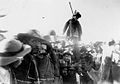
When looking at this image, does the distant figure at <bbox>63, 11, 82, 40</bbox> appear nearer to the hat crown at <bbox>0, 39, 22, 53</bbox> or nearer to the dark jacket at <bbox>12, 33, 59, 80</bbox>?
→ the dark jacket at <bbox>12, 33, 59, 80</bbox>

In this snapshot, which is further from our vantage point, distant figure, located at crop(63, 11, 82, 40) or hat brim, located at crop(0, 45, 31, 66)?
distant figure, located at crop(63, 11, 82, 40)

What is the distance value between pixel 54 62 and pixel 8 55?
12.3 inches

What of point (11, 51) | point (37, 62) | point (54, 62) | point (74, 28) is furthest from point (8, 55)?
point (74, 28)

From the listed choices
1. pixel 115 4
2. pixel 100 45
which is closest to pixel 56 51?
pixel 100 45

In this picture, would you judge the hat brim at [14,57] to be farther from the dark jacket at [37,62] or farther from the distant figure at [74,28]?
the distant figure at [74,28]

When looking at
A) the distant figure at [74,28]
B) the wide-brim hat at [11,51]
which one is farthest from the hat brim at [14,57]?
the distant figure at [74,28]

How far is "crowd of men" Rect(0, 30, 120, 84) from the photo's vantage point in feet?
5.76

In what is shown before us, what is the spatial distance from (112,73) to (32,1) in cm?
76

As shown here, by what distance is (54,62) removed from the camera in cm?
195

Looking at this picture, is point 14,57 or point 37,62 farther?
point 37,62

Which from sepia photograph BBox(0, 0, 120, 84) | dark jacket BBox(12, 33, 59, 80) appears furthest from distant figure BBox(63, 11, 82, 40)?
dark jacket BBox(12, 33, 59, 80)

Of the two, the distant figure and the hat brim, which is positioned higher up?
the distant figure

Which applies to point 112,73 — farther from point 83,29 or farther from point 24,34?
point 24,34

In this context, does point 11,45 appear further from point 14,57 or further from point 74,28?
point 74,28
